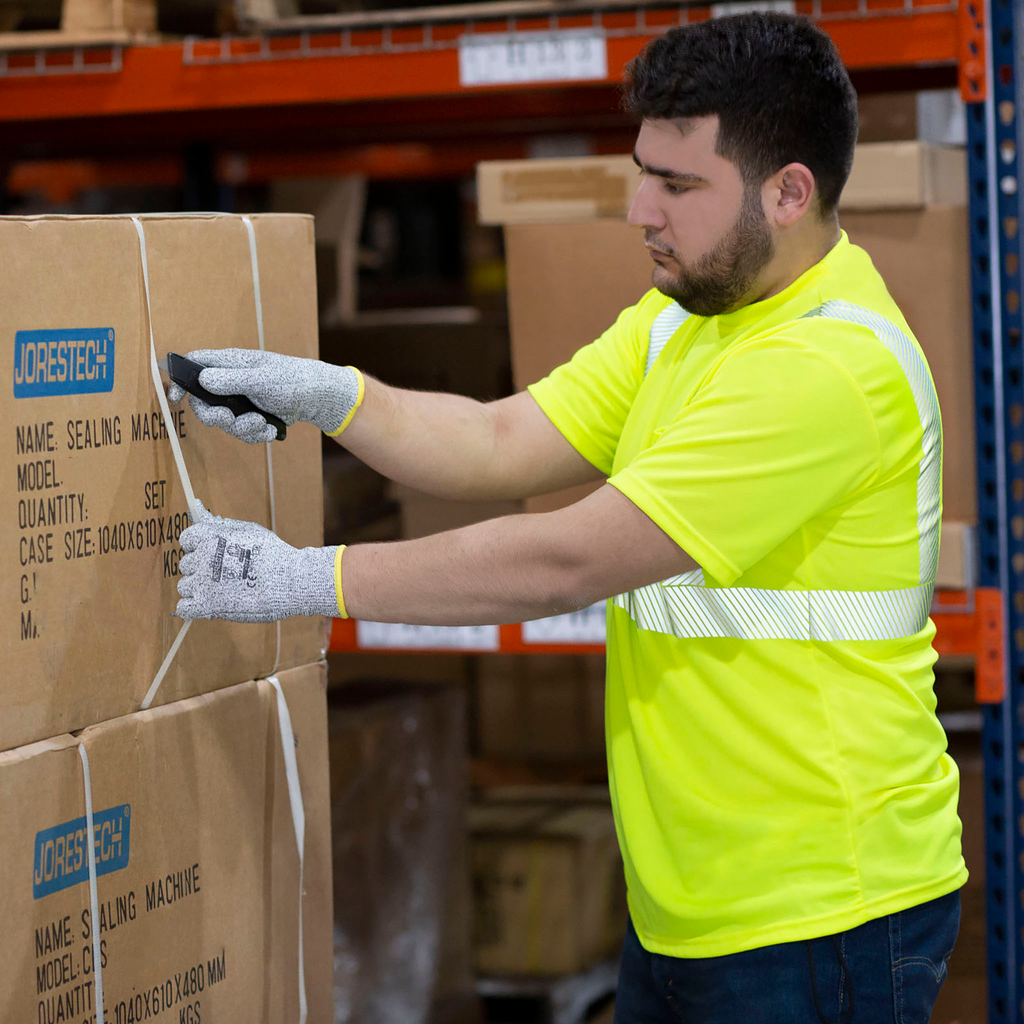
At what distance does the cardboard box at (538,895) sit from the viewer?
248 cm

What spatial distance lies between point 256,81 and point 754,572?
1.16 metres

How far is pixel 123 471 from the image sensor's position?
122cm

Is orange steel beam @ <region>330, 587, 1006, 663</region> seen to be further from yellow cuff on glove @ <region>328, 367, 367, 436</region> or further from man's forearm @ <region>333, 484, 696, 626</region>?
yellow cuff on glove @ <region>328, 367, 367, 436</region>

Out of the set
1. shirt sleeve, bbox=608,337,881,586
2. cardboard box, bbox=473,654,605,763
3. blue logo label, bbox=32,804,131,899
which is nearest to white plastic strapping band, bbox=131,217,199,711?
blue logo label, bbox=32,804,131,899

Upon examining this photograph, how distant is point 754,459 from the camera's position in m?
1.23

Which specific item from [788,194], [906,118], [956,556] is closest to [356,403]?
[788,194]

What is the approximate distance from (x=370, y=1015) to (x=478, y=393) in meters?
1.10

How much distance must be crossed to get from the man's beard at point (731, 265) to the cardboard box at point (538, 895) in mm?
1353

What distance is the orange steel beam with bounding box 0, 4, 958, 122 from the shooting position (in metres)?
1.94

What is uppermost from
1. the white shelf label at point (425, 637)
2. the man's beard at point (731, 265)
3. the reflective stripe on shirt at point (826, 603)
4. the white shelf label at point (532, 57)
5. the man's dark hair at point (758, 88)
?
the white shelf label at point (532, 57)

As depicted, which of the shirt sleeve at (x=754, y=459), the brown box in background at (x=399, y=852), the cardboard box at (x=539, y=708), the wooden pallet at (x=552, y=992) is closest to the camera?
the shirt sleeve at (x=754, y=459)

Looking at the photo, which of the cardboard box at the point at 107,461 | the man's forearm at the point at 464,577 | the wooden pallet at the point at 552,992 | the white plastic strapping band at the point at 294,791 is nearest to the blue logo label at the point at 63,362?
the cardboard box at the point at 107,461

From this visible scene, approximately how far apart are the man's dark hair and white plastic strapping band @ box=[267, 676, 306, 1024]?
0.73 meters

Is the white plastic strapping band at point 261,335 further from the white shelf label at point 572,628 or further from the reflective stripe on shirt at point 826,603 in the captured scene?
the white shelf label at point 572,628
